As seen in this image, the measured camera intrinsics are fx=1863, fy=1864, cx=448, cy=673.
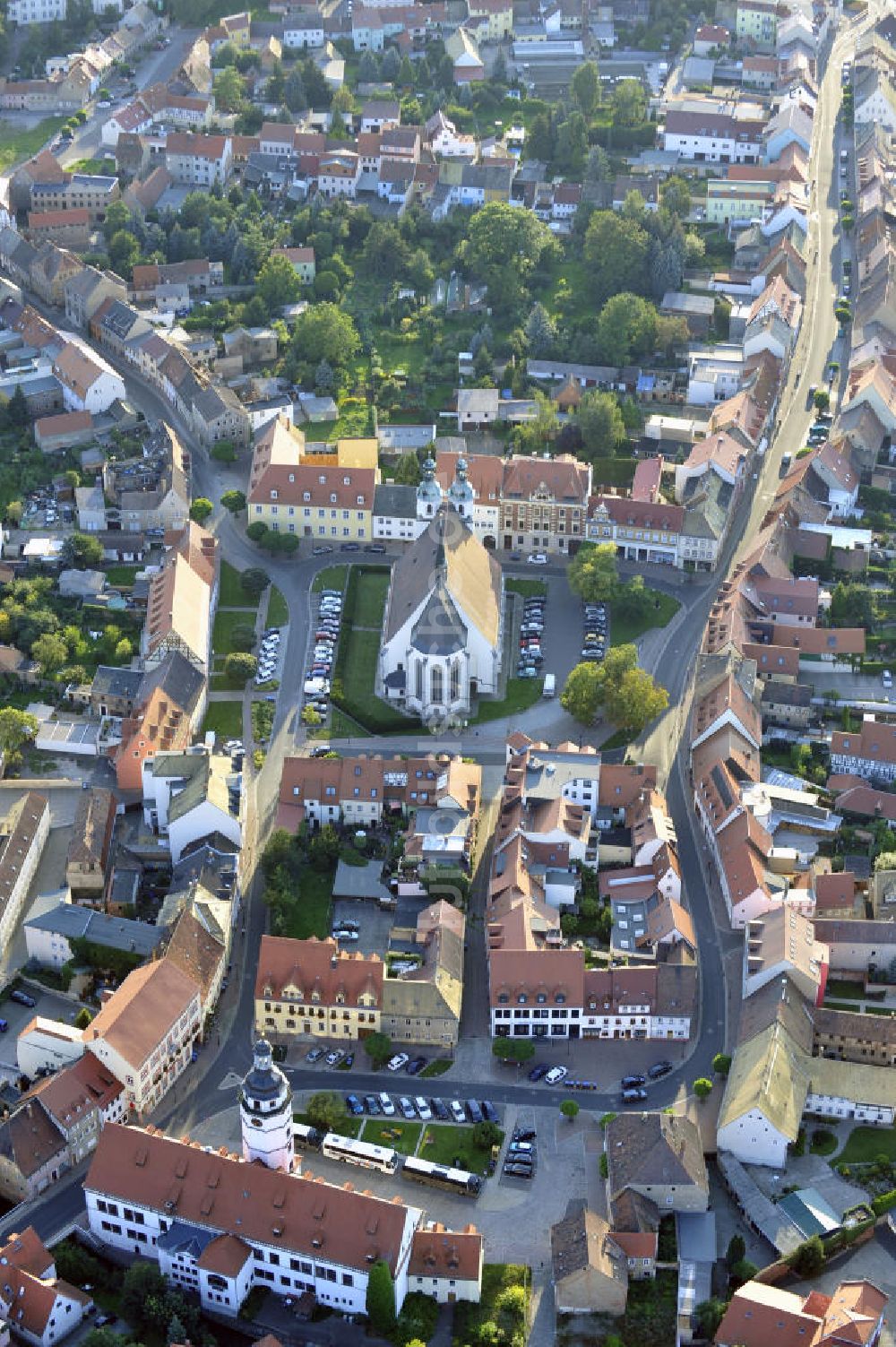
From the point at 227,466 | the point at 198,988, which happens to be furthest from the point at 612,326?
the point at 198,988

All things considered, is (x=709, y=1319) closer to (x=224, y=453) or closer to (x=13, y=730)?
(x=13, y=730)

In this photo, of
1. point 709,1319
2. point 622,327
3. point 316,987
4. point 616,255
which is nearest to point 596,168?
point 616,255

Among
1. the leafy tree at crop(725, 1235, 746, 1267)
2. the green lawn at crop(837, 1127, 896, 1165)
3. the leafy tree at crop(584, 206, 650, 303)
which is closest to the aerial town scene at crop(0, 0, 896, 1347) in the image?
the leafy tree at crop(725, 1235, 746, 1267)

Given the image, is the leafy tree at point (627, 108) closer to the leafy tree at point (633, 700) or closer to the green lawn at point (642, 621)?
the green lawn at point (642, 621)

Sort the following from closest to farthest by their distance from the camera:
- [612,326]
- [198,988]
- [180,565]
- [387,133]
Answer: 1. [198,988]
2. [180,565]
3. [612,326]
4. [387,133]

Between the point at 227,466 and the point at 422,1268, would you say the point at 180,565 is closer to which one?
the point at 227,466

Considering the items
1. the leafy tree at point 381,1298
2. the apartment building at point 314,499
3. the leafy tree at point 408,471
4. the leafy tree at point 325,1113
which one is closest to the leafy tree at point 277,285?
the leafy tree at point 408,471
